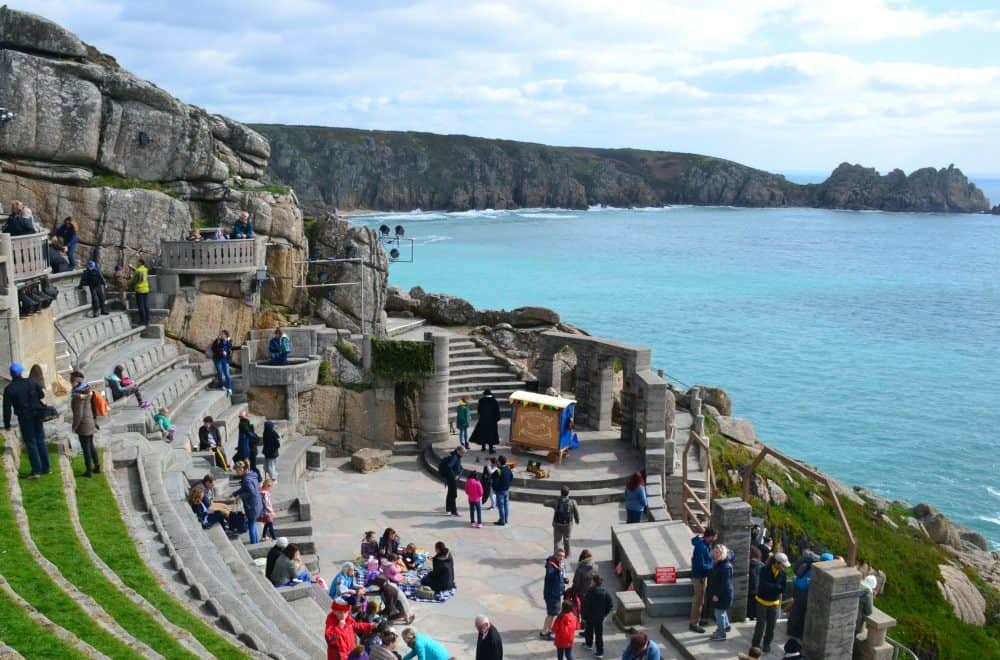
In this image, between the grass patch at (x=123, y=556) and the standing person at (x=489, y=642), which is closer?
the grass patch at (x=123, y=556)

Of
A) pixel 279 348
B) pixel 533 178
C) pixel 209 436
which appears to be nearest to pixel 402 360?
pixel 279 348

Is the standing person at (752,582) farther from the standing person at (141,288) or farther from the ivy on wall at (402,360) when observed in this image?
the standing person at (141,288)

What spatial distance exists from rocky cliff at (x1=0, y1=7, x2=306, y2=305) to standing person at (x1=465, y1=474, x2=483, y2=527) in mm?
10594

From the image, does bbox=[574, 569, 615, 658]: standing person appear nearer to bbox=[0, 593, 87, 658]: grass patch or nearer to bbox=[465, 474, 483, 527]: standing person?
bbox=[465, 474, 483, 527]: standing person

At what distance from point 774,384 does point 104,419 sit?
4537 centimetres

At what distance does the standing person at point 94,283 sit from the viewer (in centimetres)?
2205

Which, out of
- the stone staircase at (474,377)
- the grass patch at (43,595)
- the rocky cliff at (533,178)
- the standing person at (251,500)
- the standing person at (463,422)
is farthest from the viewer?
the rocky cliff at (533,178)

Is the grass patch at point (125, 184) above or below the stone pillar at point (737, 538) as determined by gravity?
above

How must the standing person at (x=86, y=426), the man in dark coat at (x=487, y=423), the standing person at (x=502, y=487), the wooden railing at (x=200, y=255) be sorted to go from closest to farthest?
1. the standing person at (x=86, y=426)
2. the standing person at (x=502, y=487)
3. the man in dark coat at (x=487, y=423)
4. the wooden railing at (x=200, y=255)

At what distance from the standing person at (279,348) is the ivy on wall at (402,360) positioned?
2.37m

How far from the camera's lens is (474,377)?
26141mm

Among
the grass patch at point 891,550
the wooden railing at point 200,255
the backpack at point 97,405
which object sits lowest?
the grass patch at point 891,550

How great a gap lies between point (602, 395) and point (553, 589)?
428 inches

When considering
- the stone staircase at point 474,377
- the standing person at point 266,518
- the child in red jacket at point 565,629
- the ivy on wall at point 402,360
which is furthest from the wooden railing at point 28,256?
the child in red jacket at point 565,629
